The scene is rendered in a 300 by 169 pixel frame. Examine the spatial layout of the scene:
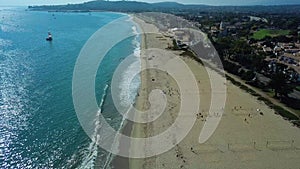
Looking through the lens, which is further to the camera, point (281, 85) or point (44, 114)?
point (281, 85)

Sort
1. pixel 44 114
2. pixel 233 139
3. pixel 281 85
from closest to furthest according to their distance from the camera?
pixel 233 139, pixel 44 114, pixel 281 85

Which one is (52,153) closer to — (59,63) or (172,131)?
(172,131)

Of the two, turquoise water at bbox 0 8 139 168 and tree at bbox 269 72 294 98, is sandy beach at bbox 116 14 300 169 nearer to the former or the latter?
tree at bbox 269 72 294 98

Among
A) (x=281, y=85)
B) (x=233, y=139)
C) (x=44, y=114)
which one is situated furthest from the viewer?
(x=281, y=85)

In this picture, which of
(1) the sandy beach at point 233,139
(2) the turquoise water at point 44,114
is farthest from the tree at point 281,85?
(2) the turquoise water at point 44,114

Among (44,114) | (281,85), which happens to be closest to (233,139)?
(281,85)

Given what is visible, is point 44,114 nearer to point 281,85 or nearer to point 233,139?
point 233,139

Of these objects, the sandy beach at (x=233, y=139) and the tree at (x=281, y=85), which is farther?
the tree at (x=281, y=85)

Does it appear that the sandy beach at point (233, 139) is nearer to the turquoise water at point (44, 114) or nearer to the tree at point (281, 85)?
the tree at point (281, 85)

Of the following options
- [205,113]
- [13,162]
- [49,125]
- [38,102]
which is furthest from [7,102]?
[205,113]
